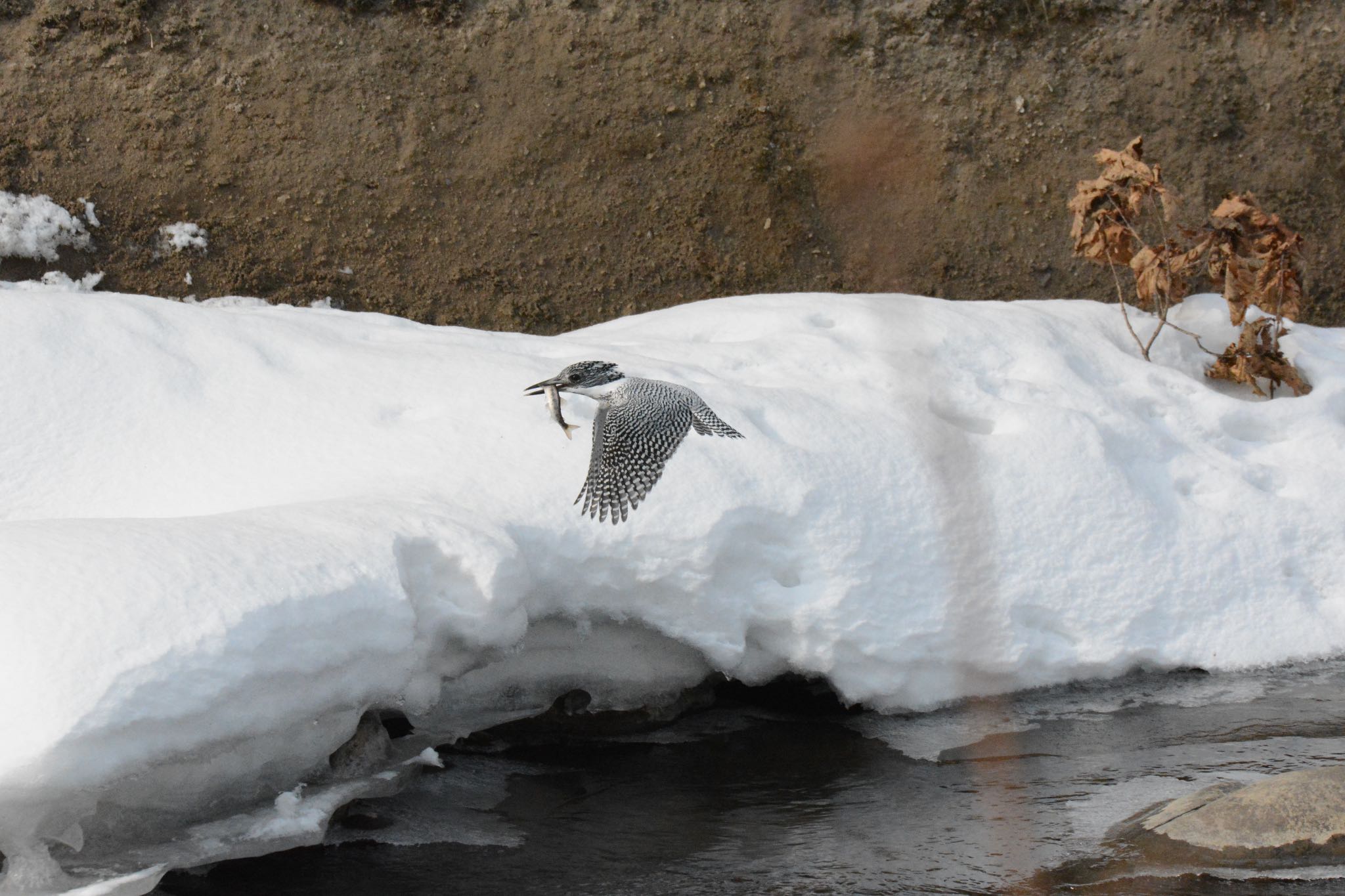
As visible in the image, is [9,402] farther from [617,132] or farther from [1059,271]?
[1059,271]

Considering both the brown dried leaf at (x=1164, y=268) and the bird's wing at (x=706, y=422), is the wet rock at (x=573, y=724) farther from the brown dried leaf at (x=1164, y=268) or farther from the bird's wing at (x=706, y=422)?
the brown dried leaf at (x=1164, y=268)

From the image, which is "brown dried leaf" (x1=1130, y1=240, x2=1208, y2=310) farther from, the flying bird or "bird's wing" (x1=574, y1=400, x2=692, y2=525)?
"bird's wing" (x1=574, y1=400, x2=692, y2=525)

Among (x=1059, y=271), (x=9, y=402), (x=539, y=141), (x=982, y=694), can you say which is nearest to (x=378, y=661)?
(x=9, y=402)

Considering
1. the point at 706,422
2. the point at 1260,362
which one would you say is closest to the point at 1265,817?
the point at 706,422

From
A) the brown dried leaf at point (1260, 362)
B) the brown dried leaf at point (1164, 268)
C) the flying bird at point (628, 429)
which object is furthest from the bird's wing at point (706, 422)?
the brown dried leaf at point (1260, 362)

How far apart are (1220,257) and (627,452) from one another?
3786mm

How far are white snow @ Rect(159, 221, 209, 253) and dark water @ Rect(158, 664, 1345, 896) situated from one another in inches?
171

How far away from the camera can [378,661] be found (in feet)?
11.1

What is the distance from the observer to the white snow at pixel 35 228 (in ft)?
22.5

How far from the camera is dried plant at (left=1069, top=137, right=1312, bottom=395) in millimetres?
5570

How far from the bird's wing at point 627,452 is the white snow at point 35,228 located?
16.8 ft

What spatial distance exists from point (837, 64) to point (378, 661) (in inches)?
215

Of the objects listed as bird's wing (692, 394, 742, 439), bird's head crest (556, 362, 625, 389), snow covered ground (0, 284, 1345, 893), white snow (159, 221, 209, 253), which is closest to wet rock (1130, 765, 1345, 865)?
snow covered ground (0, 284, 1345, 893)

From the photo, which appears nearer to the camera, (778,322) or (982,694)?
(982,694)
